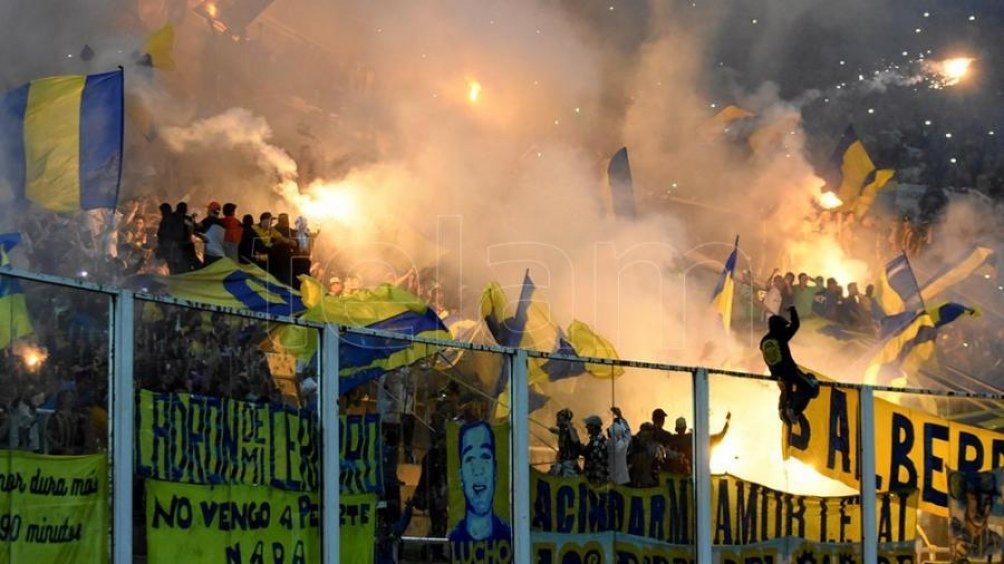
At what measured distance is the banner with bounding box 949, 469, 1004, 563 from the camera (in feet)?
23.4

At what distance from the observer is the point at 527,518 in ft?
18.7

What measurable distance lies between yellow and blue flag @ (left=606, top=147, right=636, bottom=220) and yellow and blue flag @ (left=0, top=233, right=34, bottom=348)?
12.6 meters

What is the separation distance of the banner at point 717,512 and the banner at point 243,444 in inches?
38.0

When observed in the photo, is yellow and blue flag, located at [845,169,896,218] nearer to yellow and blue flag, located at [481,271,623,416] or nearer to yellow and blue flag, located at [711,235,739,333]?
yellow and blue flag, located at [711,235,739,333]

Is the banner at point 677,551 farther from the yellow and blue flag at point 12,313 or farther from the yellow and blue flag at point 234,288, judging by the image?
the yellow and blue flag at point 234,288

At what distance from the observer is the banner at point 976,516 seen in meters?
7.12

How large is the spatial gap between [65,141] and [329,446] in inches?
157


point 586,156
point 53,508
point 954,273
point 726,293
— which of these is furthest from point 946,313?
point 53,508

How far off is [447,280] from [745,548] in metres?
8.10

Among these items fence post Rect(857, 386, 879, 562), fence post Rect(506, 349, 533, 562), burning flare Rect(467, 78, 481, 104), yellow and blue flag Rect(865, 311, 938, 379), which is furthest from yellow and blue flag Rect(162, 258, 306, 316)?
burning flare Rect(467, 78, 481, 104)

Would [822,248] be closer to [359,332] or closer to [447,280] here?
[447,280]

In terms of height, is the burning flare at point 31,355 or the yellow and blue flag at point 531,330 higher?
the yellow and blue flag at point 531,330

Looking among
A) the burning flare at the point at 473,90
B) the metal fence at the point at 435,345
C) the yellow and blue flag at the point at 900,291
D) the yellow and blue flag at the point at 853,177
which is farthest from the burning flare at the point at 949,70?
the metal fence at the point at 435,345

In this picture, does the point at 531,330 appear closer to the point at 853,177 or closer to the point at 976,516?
the point at 976,516
